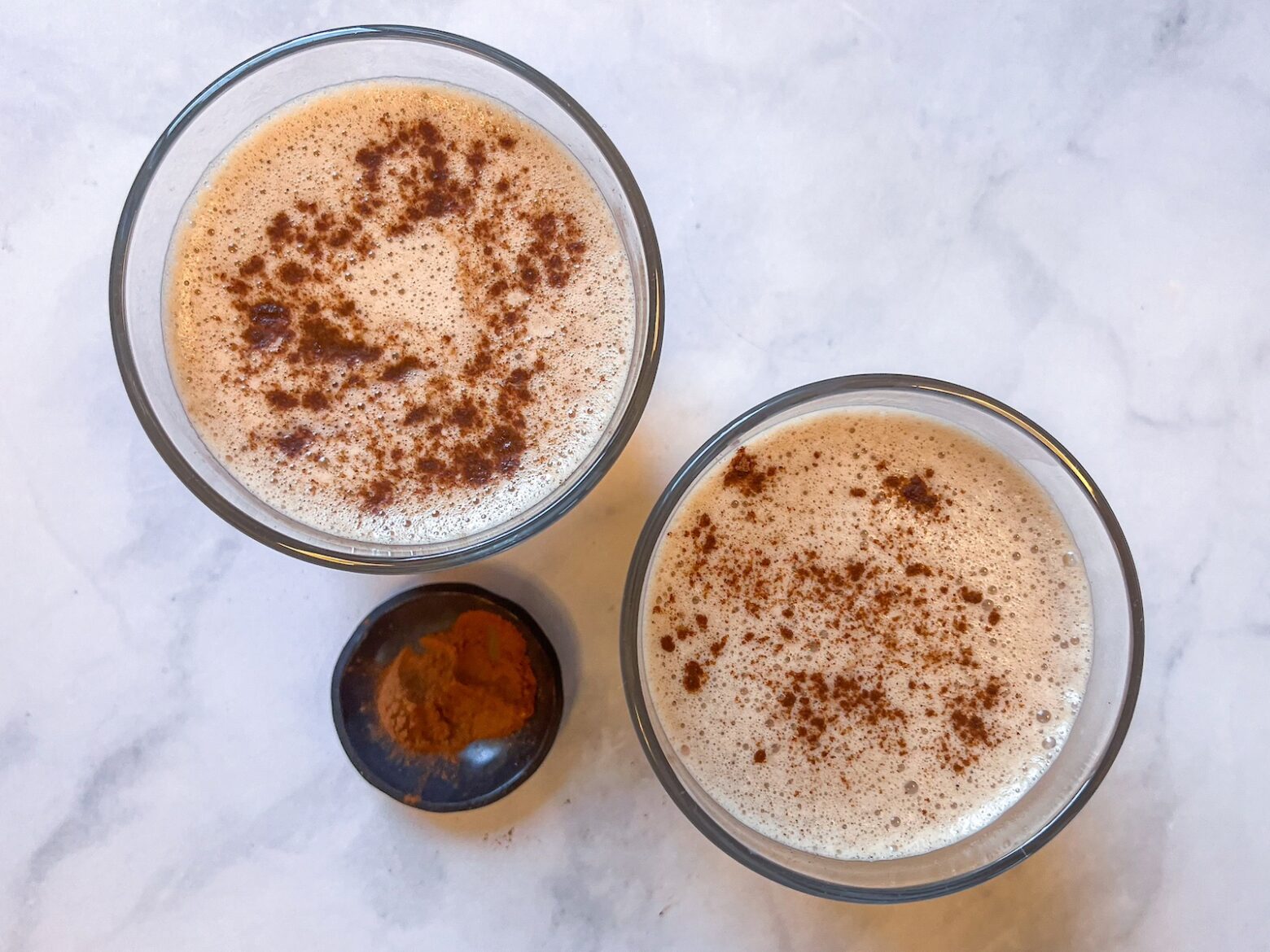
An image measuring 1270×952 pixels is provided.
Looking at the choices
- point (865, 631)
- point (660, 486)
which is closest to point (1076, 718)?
point (865, 631)

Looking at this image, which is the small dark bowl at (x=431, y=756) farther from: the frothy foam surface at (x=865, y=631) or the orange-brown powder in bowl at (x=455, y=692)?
the frothy foam surface at (x=865, y=631)

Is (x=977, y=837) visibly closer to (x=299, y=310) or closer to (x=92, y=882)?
→ (x=299, y=310)

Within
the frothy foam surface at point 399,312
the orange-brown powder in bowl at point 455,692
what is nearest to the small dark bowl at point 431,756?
the orange-brown powder in bowl at point 455,692

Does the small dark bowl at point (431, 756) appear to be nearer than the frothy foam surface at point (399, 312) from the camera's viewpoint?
No

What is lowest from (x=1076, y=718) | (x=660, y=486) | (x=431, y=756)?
(x=431, y=756)

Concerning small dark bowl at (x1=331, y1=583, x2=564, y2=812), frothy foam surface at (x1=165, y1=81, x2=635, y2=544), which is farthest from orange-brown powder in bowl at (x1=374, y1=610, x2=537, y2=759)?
frothy foam surface at (x1=165, y1=81, x2=635, y2=544)

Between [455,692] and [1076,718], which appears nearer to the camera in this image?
[1076,718]

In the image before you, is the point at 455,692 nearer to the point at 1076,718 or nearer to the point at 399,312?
the point at 399,312
